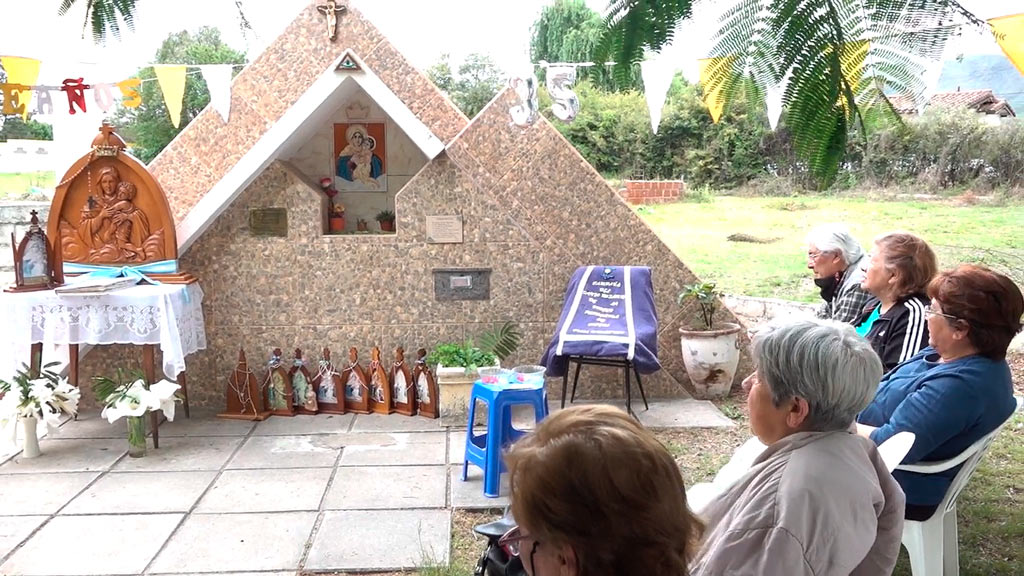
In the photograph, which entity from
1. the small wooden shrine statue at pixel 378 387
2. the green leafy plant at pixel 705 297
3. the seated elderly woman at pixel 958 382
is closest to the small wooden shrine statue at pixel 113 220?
the small wooden shrine statue at pixel 378 387

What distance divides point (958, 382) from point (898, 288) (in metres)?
0.88

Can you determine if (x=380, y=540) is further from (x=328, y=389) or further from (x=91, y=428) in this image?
(x=91, y=428)

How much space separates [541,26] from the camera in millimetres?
→ 2012

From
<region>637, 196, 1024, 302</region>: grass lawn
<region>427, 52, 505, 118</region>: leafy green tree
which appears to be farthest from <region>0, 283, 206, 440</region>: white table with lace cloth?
<region>427, 52, 505, 118</region>: leafy green tree

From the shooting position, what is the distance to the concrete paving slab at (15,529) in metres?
3.29

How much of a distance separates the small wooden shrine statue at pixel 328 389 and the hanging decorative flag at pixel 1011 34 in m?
4.09

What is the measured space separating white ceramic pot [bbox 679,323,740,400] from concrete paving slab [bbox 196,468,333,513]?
2.40 metres

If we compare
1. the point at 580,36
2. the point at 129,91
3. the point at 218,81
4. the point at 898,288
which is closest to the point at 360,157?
the point at 218,81

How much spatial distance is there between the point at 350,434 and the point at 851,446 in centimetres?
346

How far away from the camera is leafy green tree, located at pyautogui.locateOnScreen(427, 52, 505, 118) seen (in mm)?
8344

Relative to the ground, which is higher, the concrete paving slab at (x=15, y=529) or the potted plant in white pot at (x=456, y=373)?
the potted plant in white pot at (x=456, y=373)

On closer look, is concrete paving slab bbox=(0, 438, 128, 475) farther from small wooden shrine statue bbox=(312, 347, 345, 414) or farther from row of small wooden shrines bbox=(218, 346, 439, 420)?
small wooden shrine statue bbox=(312, 347, 345, 414)

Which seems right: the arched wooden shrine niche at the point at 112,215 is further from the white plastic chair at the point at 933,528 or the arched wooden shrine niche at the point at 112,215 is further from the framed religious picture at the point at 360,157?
the white plastic chair at the point at 933,528

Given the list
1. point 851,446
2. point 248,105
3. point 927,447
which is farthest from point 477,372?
point 851,446
